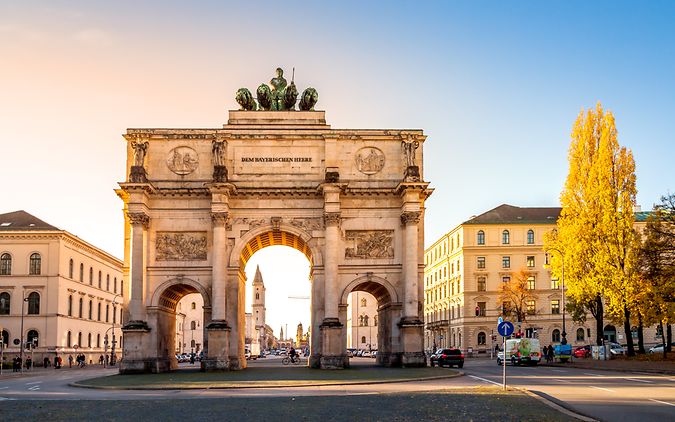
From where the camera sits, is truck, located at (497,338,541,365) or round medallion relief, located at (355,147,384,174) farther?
truck, located at (497,338,541,365)

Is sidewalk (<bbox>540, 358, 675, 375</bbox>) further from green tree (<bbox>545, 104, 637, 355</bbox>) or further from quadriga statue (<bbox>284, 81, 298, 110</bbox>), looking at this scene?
quadriga statue (<bbox>284, 81, 298, 110</bbox>)

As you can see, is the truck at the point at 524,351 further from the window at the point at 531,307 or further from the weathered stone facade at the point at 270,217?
the window at the point at 531,307

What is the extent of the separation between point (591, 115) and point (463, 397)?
126ft

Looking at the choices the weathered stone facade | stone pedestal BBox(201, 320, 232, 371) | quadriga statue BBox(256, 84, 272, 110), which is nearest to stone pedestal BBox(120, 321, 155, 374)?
the weathered stone facade

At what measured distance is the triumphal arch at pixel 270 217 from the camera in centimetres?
4781

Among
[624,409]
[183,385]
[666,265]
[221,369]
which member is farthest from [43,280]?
[624,409]

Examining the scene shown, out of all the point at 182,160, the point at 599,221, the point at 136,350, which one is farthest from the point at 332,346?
the point at 599,221

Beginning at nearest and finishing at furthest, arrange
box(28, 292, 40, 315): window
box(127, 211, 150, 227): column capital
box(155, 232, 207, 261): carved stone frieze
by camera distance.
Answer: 1. box(127, 211, 150, 227): column capital
2. box(155, 232, 207, 261): carved stone frieze
3. box(28, 292, 40, 315): window

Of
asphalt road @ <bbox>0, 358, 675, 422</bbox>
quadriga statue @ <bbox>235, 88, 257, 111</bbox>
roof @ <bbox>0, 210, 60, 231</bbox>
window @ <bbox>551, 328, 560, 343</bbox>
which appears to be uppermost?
quadriga statue @ <bbox>235, 88, 257, 111</bbox>

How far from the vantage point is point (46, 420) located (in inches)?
746

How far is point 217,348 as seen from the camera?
46.3 meters

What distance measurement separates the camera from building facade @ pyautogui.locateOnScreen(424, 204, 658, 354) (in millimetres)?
94625

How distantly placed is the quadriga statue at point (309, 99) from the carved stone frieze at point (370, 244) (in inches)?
344

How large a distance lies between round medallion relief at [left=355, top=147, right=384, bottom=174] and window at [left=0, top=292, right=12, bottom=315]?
139ft
